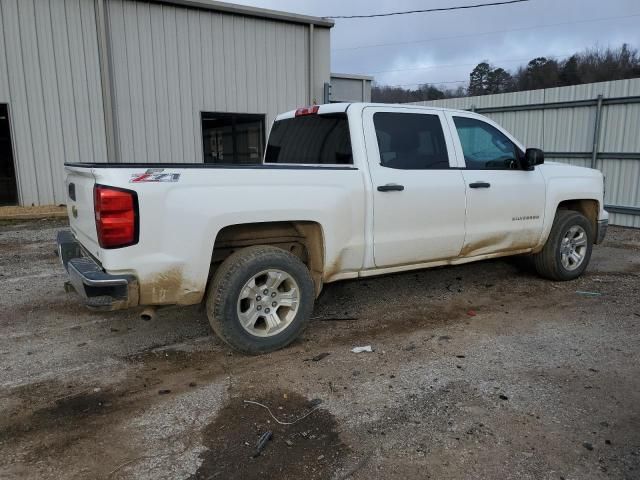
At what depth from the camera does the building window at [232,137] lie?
13.3 metres

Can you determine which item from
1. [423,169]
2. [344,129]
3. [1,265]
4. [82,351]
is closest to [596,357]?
[423,169]

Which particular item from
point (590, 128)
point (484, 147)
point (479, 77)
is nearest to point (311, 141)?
point (484, 147)

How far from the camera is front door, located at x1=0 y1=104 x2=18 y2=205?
433 inches

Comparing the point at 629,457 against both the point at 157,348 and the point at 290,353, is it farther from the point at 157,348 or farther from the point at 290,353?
the point at 157,348

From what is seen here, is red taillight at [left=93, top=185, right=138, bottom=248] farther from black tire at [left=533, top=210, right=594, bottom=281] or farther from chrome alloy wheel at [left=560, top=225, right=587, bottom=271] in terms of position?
chrome alloy wheel at [left=560, top=225, right=587, bottom=271]

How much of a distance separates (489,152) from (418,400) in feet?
9.96

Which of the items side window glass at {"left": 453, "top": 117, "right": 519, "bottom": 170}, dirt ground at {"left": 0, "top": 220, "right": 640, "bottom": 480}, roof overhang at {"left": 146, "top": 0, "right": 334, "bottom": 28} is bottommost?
dirt ground at {"left": 0, "top": 220, "right": 640, "bottom": 480}

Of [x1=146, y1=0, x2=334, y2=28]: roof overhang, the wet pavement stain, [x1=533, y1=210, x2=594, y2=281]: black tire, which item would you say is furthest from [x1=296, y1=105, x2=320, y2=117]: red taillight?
[x1=146, y1=0, x2=334, y2=28]: roof overhang

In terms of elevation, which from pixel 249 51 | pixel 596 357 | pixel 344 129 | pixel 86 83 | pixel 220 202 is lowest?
pixel 596 357

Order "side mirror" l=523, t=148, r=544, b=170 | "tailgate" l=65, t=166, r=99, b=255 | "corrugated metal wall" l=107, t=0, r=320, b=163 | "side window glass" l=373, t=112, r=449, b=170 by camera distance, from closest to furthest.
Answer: "tailgate" l=65, t=166, r=99, b=255
"side window glass" l=373, t=112, r=449, b=170
"side mirror" l=523, t=148, r=544, b=170
"corrugated metal wall" l=107, t=0, r=320, b=163

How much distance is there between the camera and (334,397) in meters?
3.45

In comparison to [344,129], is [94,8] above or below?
above

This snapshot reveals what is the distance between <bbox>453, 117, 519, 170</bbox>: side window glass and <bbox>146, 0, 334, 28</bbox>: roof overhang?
9262 millimetres

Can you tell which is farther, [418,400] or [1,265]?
[1,265]
